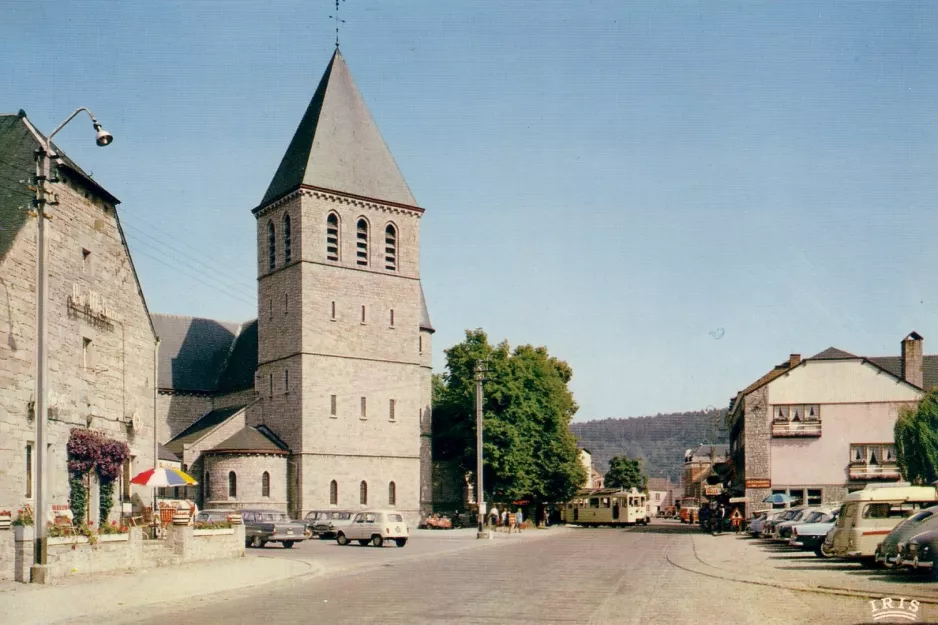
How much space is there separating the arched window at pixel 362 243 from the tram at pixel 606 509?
27540 millimetres

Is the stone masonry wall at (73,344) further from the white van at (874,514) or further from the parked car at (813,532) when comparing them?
the parked car at (813,532)

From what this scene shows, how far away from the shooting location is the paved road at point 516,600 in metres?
15.2

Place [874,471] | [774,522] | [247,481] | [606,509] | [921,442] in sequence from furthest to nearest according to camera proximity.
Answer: [606,509] → [247,481] → [874,471] → [921,442] → [774,522]

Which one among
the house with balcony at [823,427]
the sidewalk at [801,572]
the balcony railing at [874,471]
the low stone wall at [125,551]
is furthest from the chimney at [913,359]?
the low stone wall at [125,551]

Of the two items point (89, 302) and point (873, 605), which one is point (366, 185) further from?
point (873, 605)

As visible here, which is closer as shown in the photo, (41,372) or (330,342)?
(41,372)

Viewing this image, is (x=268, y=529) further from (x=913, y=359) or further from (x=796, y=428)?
(x=913, y=359)

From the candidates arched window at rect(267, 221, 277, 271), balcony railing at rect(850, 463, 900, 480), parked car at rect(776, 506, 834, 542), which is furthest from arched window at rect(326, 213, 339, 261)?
parked car at rect(776, 506, 834, 542)

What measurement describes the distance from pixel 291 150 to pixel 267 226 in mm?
5051

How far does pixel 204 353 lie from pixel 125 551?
2021 inches

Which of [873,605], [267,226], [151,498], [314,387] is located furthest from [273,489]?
[873,605]

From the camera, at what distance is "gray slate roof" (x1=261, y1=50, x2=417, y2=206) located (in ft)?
218

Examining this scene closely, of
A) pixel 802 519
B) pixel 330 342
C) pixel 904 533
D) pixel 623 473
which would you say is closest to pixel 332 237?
pixel 330 342

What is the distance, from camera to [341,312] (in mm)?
65562
